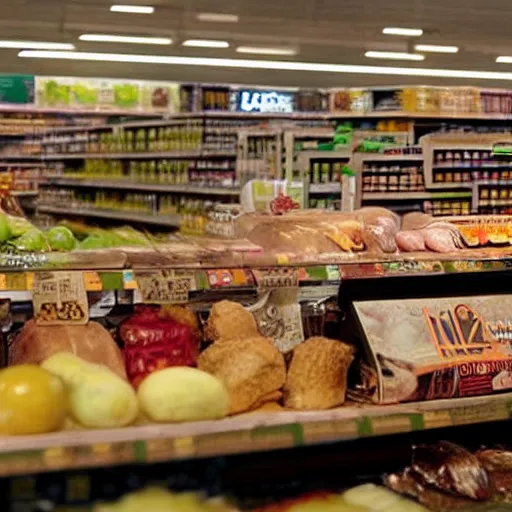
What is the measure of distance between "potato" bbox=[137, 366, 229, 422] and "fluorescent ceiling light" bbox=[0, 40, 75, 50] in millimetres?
4255

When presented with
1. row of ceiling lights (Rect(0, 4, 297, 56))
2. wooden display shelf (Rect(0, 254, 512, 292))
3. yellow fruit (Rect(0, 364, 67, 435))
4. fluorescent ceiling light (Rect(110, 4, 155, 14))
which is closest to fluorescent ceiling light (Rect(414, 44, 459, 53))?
row of ceiling lights (Rect(0, 4, 297, 56))

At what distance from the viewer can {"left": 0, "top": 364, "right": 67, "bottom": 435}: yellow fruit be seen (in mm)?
1706

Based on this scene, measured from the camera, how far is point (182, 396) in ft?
5.99

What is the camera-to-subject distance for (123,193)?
291 inches

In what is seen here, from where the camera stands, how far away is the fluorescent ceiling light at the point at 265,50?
20.6 feet

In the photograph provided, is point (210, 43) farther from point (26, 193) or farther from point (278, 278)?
point (278, 278)

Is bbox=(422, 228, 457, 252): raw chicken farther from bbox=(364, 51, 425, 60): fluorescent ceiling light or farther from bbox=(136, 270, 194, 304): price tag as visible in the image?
bbox=(364, 51, 425, 60): fluorescent ceiling light

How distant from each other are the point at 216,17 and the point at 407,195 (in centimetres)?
288

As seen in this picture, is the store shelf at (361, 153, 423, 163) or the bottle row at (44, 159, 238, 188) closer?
the bottle row at (44, 159, 238, 188)

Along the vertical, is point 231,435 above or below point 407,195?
below

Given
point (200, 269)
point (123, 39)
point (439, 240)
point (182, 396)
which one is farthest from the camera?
point (123, 39)

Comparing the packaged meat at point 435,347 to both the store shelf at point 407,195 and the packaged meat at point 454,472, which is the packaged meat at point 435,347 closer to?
the packaged meat at point 454,472

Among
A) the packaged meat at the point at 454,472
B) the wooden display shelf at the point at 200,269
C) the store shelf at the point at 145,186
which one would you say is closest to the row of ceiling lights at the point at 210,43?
the store shelf at the point at 145,186

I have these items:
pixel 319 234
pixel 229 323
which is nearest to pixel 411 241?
pixel 319 234
